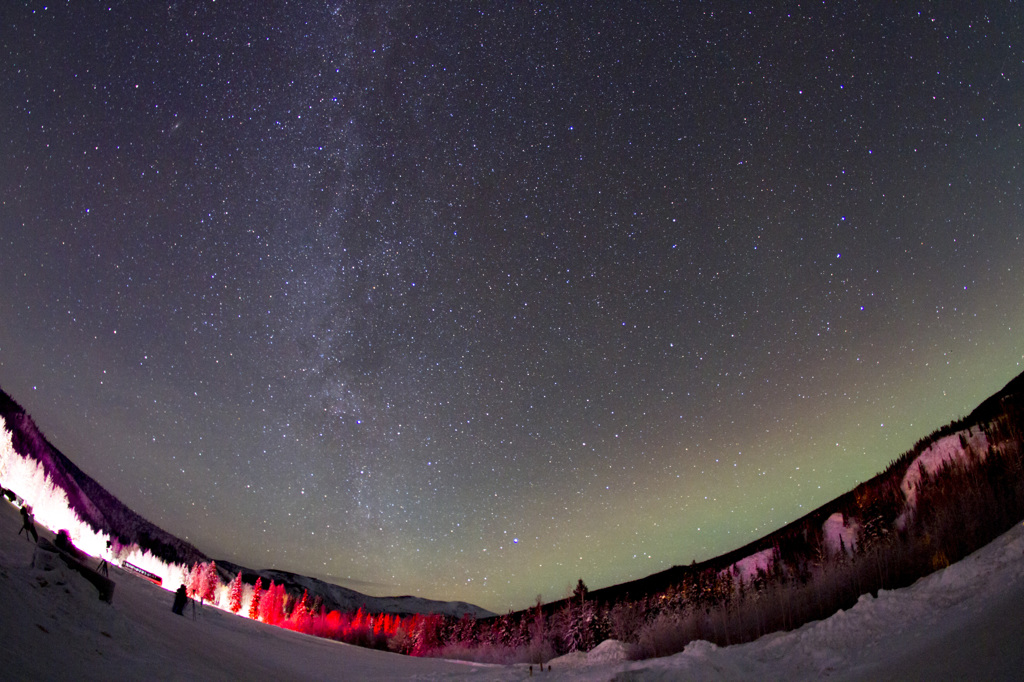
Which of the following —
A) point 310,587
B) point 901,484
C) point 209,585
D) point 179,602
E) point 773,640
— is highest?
point 901,484

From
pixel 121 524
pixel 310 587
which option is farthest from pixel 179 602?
pixel 310 587

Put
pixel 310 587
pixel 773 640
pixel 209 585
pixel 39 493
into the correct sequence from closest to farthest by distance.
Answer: pixel 773 640 < pixel 39 493 < pixel 209 585 < pixel 310 587

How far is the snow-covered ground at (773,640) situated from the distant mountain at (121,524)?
32817mm

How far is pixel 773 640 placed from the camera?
20.2ft

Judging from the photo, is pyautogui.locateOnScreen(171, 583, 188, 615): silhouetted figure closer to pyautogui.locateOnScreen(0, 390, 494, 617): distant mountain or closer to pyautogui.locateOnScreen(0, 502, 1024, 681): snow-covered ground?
pyautogui.locateOnScreen(0, 502, 1024, 681): snow-covered ground

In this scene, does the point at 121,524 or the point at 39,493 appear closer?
the point at 39,493

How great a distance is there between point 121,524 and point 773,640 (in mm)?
134544

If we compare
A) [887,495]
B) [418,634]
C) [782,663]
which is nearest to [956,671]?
[782,663]

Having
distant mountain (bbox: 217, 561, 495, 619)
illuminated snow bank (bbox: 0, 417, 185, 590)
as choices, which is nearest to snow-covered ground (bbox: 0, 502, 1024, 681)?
illuminated snow bank (bbox: 0, 417, 185, 590)

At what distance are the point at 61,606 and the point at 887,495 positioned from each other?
16.5 meters

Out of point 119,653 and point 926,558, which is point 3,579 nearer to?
point 119,653

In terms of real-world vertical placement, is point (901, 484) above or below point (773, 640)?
above

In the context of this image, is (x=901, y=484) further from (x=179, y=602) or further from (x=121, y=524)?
(x=121, y=524)

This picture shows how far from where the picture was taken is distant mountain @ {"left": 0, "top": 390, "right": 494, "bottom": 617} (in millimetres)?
40281
